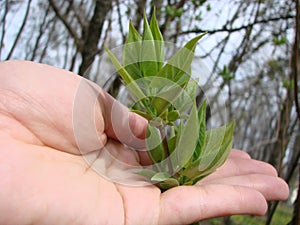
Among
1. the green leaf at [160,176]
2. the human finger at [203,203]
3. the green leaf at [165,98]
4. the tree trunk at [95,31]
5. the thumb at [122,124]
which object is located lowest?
Answer: the human finger at [203,203]

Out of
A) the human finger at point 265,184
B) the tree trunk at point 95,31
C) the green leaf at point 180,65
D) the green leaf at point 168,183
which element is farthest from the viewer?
the tree trunk at point 95,31

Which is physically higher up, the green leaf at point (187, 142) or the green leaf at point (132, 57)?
the green leaf at point (132, 57)

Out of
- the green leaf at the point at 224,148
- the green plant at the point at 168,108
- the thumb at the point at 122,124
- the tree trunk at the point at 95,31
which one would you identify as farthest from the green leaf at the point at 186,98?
the tree trunk at the point at 95,31

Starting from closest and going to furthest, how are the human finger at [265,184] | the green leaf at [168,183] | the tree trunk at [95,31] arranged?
the green leaf at [168,183] → the human finger at [265,184] → the tree trunk at [95,31]

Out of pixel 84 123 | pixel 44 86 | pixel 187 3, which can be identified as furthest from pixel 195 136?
pixel 187 3

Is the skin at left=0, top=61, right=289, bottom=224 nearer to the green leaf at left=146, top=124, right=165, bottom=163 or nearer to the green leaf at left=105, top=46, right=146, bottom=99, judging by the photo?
the green leaf at left=146, top=124, right=165, bottom=163

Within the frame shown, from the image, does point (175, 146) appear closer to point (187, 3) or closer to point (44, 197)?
point (44, 197)

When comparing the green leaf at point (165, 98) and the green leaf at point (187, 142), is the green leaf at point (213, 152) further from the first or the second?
the green leaf at point (165, 98)

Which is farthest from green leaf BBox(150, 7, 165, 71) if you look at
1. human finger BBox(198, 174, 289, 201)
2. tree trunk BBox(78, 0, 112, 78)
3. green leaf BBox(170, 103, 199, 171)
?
tree trunk BBox(78, 0, 112, 78)

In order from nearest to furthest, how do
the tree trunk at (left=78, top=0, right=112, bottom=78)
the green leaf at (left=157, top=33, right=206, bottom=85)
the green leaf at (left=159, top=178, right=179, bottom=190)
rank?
the green leaf at (left=157, top=33, right=206, bottom=85) → the green leaf at (left=159, top=178, right=179, bottom=190) → the tree trunk at (left=78, top=0, right=112, bottom=78)
